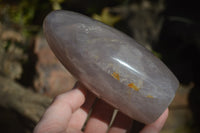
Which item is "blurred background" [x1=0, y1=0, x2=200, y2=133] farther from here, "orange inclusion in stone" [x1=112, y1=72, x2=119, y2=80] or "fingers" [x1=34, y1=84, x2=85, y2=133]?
"orange inclusion in stone" [x1=112, y1=72, x2=119, y2=80]

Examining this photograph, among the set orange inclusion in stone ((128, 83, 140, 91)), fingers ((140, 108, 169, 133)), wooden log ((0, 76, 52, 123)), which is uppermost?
orange inclusion in stone ((128, 83, 140, 91))

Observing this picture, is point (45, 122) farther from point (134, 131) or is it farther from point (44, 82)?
point (134, 131)

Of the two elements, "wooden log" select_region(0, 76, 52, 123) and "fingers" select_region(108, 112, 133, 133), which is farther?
"wooden log" select_region(0, 76, 52, 123)

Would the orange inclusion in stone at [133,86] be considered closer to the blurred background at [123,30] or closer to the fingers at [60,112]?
the fingers at [60,112]

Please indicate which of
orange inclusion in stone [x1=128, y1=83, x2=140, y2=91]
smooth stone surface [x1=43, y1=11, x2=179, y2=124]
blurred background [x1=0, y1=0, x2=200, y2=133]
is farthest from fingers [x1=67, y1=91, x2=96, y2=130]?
blurred background [x1=0, y1=0, x2=200, y2=133]

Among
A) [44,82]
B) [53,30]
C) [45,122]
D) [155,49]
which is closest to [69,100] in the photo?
[45,122]

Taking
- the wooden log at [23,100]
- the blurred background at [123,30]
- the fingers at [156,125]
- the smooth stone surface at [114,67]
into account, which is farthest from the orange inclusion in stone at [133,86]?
the blurred background at [123,30]

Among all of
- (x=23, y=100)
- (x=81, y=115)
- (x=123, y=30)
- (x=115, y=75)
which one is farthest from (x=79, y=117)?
(x=123, y=30)

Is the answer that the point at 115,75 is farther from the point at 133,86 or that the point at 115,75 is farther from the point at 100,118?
the point at 100,118
